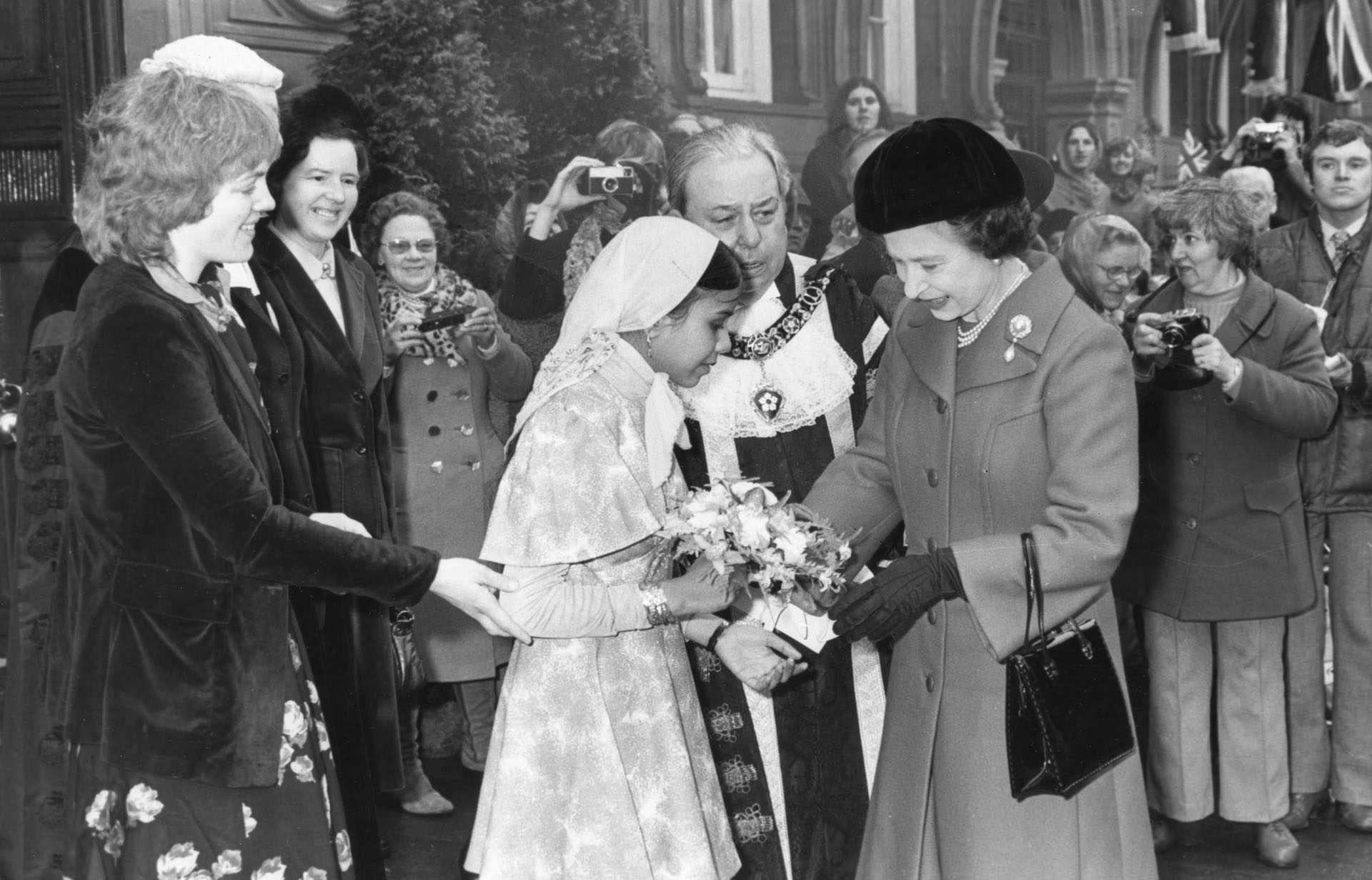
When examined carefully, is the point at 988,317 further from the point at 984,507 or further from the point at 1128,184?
the point at 1128,184

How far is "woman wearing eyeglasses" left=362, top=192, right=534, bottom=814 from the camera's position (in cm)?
500

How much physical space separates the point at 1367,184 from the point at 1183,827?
91.2 inches

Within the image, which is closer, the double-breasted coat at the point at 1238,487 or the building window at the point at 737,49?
the double-breasted coat at the point at 1238,487

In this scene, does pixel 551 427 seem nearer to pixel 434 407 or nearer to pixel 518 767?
pixel 518 767

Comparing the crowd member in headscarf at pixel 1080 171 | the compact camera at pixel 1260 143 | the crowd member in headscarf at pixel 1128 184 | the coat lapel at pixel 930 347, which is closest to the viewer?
the coat lapel at pixel 930 347

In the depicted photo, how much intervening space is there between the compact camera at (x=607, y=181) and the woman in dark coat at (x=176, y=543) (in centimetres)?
256

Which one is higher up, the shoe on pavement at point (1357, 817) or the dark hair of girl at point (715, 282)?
the dark hair of girl at point (715, 282)

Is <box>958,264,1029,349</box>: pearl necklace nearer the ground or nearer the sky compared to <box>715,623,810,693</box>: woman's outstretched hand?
nearer the sky

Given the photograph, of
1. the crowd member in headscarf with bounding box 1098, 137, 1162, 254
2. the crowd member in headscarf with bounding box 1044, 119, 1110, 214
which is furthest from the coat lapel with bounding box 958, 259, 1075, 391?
the crowd member in headscarf with bounding box 1098, 137, 1162, 254

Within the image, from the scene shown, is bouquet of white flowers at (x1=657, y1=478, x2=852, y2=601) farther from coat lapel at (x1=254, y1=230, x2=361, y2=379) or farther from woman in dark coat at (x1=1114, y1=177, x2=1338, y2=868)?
woman in dark coat at (x1=1114, y1=177, x2=1338, y2=868)

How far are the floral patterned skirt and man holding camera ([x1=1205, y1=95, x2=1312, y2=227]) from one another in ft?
17.7

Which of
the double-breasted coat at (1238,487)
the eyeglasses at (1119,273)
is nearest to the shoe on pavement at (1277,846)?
the double-breasted coat at (1238,487)

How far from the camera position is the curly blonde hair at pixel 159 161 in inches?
101

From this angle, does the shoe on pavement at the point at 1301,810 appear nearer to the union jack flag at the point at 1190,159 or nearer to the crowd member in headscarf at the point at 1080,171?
the crowd member in headscarf at the point at 1080,171
